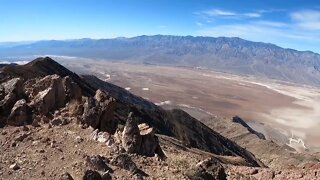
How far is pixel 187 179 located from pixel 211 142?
61429 mm

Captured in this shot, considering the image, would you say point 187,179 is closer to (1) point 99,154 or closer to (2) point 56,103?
(1) point 99,154

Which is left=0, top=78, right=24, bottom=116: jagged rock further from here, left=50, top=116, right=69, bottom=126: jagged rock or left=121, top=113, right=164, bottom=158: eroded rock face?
left=121, top=113, right=164, bottom=158: eroded rock face

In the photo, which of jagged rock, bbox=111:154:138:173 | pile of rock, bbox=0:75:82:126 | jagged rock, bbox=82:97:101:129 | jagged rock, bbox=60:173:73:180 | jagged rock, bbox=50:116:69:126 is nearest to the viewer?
jagged rock, bbox=60:173:73:180

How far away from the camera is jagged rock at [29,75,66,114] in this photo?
21641 mm

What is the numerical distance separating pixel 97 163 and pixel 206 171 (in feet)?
17.2

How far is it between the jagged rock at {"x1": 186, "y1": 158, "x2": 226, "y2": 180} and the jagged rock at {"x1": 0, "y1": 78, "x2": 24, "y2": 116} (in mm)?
9053

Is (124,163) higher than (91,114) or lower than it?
lower

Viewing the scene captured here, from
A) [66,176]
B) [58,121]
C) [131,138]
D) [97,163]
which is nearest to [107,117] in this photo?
[58,121]

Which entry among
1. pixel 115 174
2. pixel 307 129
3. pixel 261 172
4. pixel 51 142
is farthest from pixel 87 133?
pixel 307 129

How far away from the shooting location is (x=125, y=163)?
1619 centimetres

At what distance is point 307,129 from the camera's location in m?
154

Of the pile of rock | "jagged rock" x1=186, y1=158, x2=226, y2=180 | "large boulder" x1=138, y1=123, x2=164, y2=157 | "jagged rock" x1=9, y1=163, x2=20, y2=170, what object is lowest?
"jagged rock" x1=186, y1=158, x2=226, y2=180

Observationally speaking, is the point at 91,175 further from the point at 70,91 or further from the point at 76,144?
the point at 70,91

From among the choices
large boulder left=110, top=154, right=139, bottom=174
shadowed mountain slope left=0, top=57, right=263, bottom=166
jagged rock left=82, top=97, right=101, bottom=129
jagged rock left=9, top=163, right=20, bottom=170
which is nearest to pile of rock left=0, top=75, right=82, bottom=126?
jagged rock left=82, top=97, right=101, bottom=129
